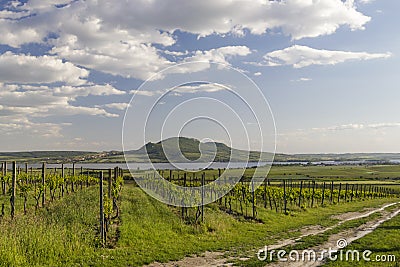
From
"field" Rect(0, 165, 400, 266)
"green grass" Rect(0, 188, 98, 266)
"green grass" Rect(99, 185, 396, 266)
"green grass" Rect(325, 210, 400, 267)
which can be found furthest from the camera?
"green grass" Rect(99, 185, 396, 266)

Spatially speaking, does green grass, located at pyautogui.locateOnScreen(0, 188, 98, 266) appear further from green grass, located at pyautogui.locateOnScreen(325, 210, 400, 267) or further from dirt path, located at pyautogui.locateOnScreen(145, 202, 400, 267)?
green grass, located at pyautogui.locateOnScreen(325, 210, 400, 267)

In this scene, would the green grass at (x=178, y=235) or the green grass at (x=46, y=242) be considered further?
the green grass at (x=178, y=235)

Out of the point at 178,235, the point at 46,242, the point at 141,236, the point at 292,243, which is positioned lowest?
the point at 292,243

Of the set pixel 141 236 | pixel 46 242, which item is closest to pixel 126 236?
pixel 141 236

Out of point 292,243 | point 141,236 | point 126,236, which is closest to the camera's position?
point 126,236

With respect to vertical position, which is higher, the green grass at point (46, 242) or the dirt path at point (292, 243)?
the green grass at point (46, 242)

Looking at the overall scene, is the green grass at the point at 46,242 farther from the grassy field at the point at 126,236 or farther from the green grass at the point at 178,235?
the green grass at the point at 178,235

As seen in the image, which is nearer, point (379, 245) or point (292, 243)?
point (379, 245)

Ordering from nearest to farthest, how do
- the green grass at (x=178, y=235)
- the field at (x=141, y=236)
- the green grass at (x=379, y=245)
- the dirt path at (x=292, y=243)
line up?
the green grass at (x=379, y=245), the field at (x=141, y=236), the dirt path at (x=292, y=243), the green grass at (x=178, y=235)

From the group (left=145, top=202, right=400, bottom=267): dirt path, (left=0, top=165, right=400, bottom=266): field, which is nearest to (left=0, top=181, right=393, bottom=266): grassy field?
(left=0, top=165, right=400, bottom=266): field

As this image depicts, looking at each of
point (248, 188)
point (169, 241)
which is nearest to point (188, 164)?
point (169, 241)

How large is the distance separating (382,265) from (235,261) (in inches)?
147

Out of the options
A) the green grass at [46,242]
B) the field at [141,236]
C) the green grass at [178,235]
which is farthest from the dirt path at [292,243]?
the green grass at [46,242]

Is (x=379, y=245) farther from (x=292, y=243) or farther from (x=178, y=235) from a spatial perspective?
(x=178, y=235)
